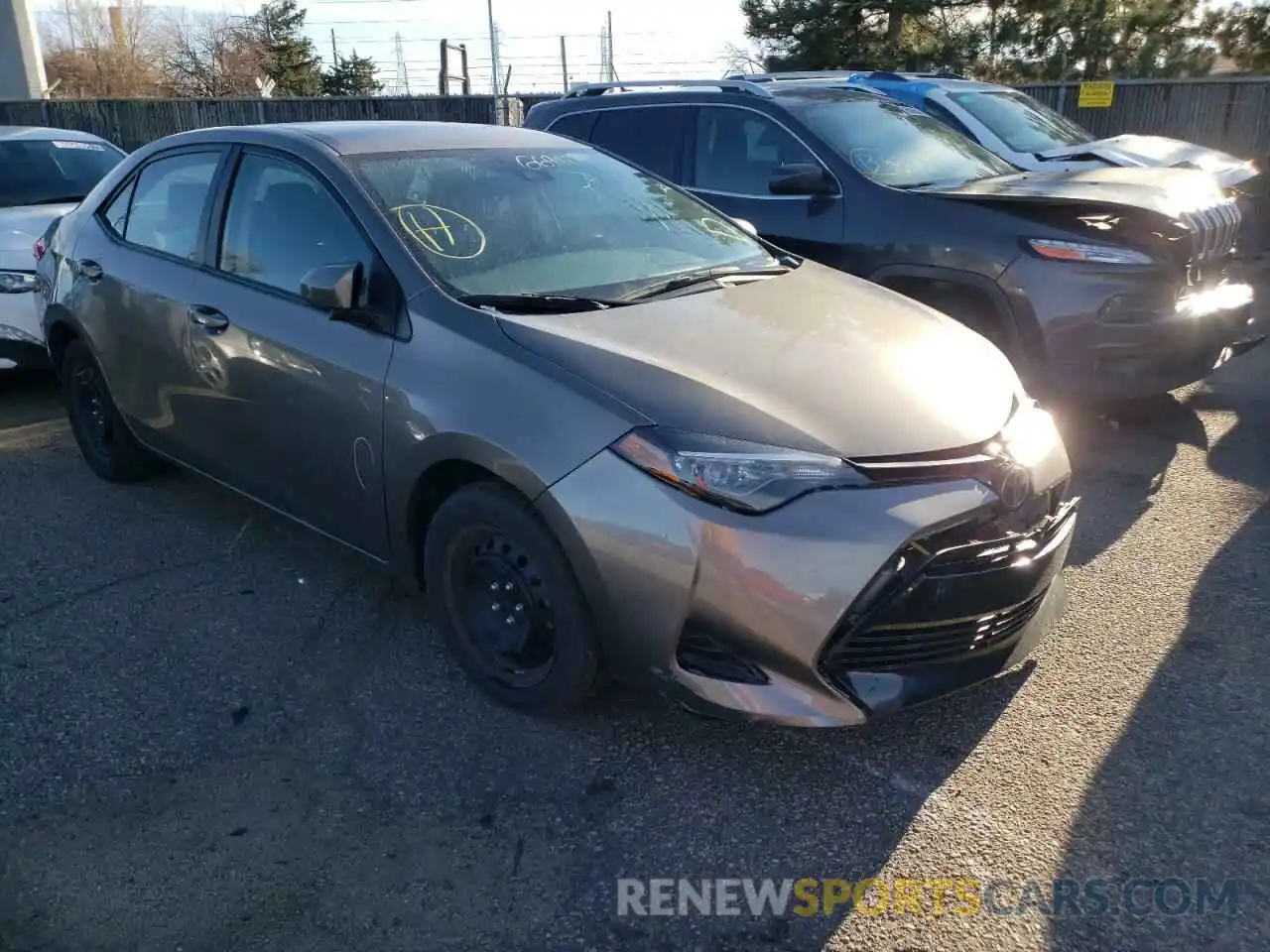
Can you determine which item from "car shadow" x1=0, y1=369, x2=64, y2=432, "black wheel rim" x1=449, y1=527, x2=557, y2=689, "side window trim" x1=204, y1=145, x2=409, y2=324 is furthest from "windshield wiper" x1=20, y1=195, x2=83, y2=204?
"black wheel rim" x1=449, y1=527, x2=557, y2=689

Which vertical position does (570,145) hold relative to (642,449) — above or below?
above

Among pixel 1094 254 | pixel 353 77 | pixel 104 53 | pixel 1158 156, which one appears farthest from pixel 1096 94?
pixel 104 53

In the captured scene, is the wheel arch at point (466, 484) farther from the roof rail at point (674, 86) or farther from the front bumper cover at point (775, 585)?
the roof rail at point (674, 86)

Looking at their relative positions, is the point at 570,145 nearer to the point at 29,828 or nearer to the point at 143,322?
the point at 143,322

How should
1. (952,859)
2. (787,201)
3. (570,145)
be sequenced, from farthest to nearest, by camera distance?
(787,201) → (570,145) → (952,859)

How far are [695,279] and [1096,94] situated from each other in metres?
12.3

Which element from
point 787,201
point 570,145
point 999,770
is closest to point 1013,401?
point 999,770

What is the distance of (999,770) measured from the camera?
2994 millimetres

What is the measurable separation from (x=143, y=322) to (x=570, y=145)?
1.89 metres

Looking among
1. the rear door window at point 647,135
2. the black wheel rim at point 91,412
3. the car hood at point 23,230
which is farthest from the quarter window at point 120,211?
the rear door window at point 647,135

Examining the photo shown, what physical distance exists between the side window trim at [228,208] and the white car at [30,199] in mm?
2120

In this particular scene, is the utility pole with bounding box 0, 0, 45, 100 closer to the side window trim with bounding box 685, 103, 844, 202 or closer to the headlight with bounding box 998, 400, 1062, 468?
the side window trim with bounding box 685, 103, 844, 202

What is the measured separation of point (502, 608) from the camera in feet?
10.5

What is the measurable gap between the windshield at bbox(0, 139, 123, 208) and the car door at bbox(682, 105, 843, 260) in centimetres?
449
